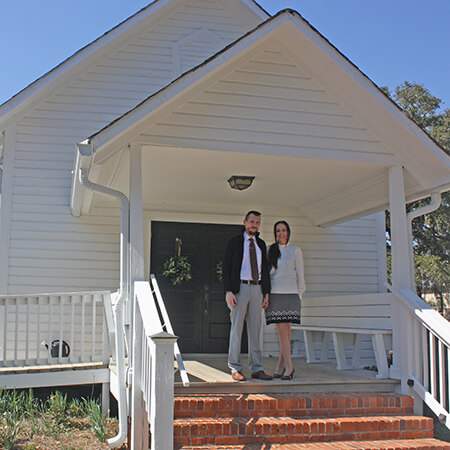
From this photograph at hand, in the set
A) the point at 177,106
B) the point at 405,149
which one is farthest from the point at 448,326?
the point at 177,106

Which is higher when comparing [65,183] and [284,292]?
[65,183]

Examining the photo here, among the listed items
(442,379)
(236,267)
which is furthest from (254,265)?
(442,379)

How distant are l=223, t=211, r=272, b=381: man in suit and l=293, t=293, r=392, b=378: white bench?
4.23 feet

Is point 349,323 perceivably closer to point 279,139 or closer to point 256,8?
point 279,139

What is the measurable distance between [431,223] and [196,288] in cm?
1345

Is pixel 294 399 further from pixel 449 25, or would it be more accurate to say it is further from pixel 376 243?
pixel 449 25

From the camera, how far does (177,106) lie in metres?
6.04

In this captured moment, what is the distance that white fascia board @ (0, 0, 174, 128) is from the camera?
334 inches

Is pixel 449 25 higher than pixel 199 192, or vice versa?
pixel 449 25

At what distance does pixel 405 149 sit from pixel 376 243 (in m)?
3.39

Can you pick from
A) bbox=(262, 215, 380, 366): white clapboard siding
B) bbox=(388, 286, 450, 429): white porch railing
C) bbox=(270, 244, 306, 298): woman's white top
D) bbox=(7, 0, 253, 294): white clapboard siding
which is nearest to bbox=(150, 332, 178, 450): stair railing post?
bbox=(270, 244, 306, 298): woman's white top

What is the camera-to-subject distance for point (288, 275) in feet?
20.0

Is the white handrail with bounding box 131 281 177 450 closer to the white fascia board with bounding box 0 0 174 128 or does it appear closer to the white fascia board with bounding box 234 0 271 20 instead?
the white fascia board with bounding box 0 0 174 128

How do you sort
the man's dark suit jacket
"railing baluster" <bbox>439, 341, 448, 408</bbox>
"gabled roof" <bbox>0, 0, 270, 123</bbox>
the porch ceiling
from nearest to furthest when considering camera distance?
"railing baluster" <bbox>439, 341, 448, 408</bbox> → the man's dark suit jacket → the porch ceiling → "gabled roof" <bbox>0, 0, 270, 123</bbox>
